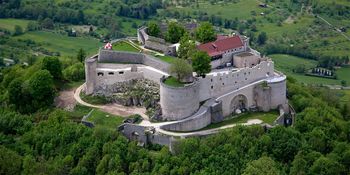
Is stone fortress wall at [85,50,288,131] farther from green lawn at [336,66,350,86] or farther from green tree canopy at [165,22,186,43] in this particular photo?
green lawn at [336,66,350,86]

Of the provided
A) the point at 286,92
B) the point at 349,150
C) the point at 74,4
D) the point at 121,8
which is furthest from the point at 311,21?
the point at 349,150

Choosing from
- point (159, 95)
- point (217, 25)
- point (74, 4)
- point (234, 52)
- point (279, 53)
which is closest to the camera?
point (159, 95)

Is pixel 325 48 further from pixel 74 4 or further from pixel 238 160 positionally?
pixel 238 160

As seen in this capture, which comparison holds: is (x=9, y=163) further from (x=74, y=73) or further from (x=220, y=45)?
(x=220, y=45)

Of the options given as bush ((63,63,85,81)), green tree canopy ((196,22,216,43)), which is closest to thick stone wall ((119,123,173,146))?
bush ((63,63,85,81))

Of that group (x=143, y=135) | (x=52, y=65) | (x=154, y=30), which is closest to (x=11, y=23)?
(x=52, y=65)

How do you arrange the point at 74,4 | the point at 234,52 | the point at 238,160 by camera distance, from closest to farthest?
1. the point at 238,160
2. the point at 234,52
3. the point at 74,4
